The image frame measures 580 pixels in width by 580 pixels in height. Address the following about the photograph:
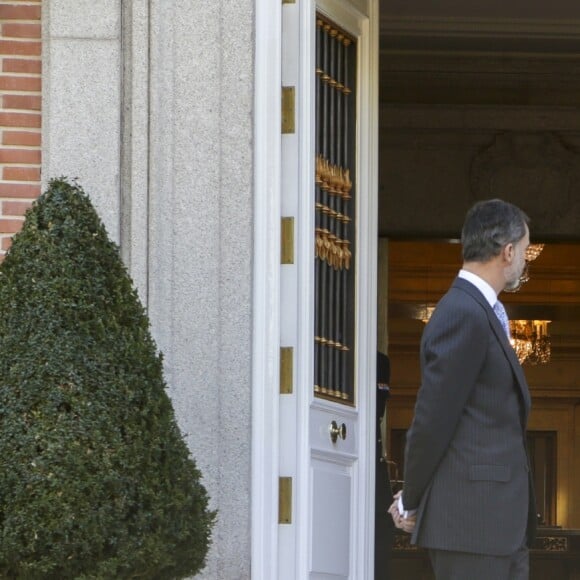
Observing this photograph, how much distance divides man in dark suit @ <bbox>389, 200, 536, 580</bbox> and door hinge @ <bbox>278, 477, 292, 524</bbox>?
1.50m

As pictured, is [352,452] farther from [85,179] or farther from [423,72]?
[423,72]

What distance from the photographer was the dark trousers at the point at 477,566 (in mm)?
5023

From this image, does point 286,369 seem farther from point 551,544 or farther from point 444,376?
point 551,544

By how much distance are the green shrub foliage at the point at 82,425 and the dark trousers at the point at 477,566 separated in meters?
0.84

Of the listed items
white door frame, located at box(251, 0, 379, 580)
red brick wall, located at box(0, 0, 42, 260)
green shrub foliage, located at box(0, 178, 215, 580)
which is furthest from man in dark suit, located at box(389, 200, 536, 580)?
red brick wall, located at box(0, 0, 42, 260)

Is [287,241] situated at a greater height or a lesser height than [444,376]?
greater

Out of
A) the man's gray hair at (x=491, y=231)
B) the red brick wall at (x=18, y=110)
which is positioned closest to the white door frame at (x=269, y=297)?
the red brick wall at (x=18, y=110)

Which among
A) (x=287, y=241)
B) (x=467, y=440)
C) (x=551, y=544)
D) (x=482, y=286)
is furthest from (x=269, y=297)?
(x=551, y=544)

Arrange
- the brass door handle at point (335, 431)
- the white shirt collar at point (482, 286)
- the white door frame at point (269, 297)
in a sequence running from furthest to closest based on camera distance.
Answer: the brass door handle at point (335, 431) < the white door frame at point (269, 297) < the white shirt collar at point (482, 286)

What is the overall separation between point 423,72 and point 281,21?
5.43 m

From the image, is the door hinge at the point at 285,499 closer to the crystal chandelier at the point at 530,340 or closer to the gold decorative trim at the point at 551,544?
the gold decorative trim at the point at 551,544

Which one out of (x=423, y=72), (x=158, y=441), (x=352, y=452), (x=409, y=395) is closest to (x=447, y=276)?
(x=409, y=395)

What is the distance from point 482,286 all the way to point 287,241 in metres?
1.64

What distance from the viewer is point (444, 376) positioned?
4.98 m
